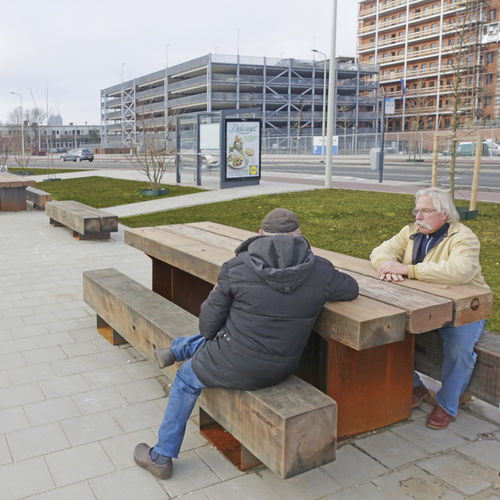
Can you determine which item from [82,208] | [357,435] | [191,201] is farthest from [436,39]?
[357,435]

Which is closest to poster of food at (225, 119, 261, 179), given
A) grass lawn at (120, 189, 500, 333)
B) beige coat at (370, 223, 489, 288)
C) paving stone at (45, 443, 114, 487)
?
grass lawn at (120, 189, 500, 333)

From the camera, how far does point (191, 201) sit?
51.7 feet

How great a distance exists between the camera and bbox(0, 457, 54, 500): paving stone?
293 cm

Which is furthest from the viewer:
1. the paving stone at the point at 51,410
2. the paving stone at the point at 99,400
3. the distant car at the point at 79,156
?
the distant car at the point at 79,156

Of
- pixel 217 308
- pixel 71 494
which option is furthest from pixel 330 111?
pixel 71 494

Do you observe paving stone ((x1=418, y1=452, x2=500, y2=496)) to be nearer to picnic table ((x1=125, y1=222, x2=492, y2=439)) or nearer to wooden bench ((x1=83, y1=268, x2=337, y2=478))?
picnic table ((x1=125, y1=222, x2=492, y2=439))

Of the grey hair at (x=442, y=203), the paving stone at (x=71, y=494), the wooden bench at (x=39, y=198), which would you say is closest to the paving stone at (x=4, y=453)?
the paving stone at (x=71, y=494)

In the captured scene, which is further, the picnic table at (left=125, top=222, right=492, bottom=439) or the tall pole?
the tall pole

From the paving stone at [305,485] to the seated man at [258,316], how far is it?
520 millimetres

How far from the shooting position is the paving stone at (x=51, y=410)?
12.2ft

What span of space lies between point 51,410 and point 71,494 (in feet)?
3.41

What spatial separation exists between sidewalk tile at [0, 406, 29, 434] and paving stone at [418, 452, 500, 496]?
2.35m

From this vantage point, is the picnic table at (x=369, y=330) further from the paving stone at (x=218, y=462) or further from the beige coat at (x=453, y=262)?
the paving stone at (x=218, y=462)

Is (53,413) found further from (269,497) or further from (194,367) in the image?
(269,497)
